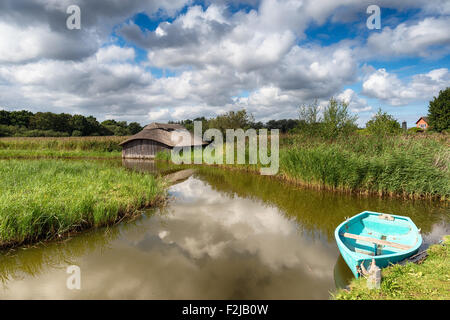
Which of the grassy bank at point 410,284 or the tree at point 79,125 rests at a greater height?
the tree at point 79,125

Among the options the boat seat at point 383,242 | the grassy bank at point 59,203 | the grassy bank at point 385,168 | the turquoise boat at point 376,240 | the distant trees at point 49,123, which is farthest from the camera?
the distant trees at point 49,123

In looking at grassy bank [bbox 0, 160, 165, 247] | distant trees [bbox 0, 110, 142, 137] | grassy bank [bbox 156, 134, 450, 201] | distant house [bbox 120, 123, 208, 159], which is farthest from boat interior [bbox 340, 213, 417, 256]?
distant trees [bbox 0, 110, 142, 137]

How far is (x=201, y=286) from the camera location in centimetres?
420

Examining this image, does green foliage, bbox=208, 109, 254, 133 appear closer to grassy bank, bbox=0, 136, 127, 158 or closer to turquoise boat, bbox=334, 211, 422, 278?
grassy bank, bbox=0, 136, 127, 158

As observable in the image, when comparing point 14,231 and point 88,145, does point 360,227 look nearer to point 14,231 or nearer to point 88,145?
point 14,231

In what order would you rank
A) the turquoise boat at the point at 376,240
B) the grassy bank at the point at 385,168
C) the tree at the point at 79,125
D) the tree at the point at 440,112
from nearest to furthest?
the turquoise boat at the point at 376,240
the grassy bank at the point at 385,168
the tree at the point at 440,112
the tree at the point at 79,125

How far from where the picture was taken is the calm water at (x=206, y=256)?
4.09 meters

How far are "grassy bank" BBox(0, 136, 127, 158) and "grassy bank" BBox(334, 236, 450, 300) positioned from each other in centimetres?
3185

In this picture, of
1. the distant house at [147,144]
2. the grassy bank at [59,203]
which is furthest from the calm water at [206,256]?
the distant house at [147,144]

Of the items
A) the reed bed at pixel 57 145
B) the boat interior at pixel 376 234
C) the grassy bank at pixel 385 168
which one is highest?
the reed bed at pixel 57 145

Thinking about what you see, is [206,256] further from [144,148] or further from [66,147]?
[66,147]

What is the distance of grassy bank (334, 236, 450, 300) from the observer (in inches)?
129

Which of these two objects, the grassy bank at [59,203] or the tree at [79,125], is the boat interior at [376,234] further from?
the tree at [79,125]

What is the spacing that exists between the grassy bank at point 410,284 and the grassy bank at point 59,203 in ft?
20.2
